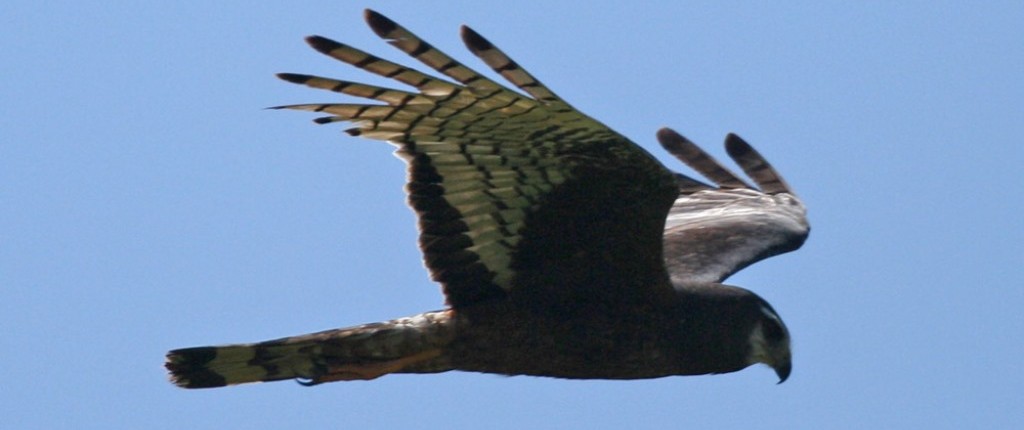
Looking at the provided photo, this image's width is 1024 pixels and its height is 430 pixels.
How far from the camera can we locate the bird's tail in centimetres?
745

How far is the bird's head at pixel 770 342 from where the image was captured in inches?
306

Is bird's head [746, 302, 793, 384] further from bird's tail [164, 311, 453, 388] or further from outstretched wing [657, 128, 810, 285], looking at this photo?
bird's tail [164, 311, 453, 388]

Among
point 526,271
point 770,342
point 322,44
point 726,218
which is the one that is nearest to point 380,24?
point 322,44

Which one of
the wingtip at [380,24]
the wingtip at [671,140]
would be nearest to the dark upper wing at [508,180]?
the wingtip at [380,24]

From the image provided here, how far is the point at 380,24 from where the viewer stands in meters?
6.27

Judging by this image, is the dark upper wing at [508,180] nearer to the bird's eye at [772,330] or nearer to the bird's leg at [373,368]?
the bird's leg at [373,368]

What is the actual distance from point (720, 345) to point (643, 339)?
352 mm

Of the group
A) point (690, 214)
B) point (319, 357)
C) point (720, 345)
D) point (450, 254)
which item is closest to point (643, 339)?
point (720, 345)

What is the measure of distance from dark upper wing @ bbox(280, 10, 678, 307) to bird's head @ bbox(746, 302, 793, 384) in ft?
1.90

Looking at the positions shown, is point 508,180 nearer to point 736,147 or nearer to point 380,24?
point 380,24

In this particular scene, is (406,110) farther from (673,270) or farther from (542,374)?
(673,270)

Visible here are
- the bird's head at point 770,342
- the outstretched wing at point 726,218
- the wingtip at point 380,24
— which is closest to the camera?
the wingtip at point 380,24

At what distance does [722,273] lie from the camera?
850cm

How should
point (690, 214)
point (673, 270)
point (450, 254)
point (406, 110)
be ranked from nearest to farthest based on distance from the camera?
point (406, 110) < point (450, 254) < point (673, 270) < point (690, 214)
